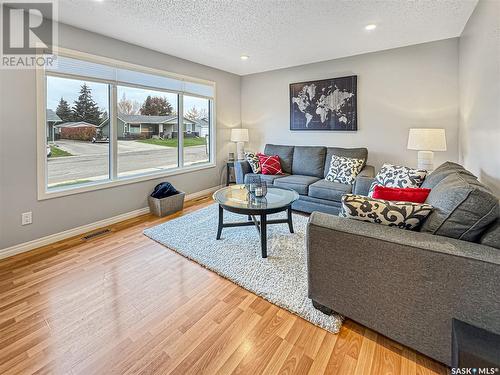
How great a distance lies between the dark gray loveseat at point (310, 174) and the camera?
357 cm

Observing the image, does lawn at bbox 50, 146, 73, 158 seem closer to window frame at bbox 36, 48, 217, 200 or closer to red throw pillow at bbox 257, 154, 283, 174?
window frame at bbox 36, 48, 217, 200

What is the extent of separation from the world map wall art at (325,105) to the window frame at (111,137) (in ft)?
5.14

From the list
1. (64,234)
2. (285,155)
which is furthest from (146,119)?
(285,155)

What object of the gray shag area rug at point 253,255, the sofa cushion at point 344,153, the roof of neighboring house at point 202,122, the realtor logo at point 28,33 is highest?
the realtor logo at point 28,33

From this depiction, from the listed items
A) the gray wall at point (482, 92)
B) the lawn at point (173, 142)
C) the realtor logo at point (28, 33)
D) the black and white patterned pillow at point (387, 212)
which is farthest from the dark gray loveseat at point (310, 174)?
the realtor logo at point (28, 33)

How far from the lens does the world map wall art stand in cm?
424

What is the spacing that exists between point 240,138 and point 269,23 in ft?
8.16

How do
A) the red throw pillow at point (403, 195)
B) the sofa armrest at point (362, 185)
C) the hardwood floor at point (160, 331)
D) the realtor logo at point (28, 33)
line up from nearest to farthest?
the hardwood floor at point (160, 331)
the red throw pillow at point (403, 195)
the realtor logo at point (28, 33)
the sofa armrest at point (362, 185)

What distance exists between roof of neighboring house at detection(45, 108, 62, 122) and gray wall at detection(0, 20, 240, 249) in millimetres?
178

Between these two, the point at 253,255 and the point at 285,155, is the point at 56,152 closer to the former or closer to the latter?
the point at 253,255

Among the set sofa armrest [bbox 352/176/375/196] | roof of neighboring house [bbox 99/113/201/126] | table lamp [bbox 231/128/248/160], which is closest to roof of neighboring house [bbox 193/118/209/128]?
roof of neighboring house [bbox 99/113/201/126]

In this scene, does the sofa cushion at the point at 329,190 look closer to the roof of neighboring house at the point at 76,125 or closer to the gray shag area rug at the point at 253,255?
the gray shag area rug at the point at 253,255

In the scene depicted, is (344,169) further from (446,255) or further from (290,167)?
(446,255)

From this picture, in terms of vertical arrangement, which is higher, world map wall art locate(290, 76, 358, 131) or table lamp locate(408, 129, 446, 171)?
world map wall art locate(290, 76, 358, 131)
